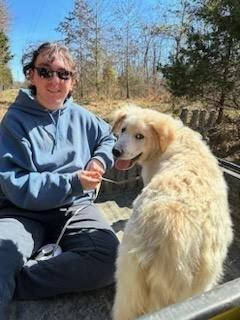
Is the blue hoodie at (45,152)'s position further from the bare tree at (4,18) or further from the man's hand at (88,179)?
the bare tree at (4,18)

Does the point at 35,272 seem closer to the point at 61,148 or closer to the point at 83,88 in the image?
the point at 61,148

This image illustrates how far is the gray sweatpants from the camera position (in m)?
1.55

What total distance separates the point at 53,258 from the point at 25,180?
0.38m

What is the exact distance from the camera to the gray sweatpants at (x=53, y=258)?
5.07 feet

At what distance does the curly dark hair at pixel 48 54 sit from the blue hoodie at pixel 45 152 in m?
0.12

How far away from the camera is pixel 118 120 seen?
2.28 meters

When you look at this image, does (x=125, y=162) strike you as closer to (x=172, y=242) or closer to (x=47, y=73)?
(x=47, y=73)

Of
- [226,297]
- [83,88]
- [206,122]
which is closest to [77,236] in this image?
[226,297]

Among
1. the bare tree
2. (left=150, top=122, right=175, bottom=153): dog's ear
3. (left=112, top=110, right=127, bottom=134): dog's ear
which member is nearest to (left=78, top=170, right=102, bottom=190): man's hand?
(left=150, top=122, right=175, bottom=153): dog's ear

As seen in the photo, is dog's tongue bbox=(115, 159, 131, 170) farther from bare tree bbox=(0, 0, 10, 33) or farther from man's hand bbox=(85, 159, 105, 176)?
bare tree bbox=(0, 0, 10, 33)

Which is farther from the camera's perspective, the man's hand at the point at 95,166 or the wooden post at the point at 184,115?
the wooden post at the point at 184,115

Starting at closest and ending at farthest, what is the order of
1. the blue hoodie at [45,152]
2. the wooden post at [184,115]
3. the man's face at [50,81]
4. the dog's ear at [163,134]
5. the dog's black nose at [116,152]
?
the blue hoodie at [45,152] < the man's face at [50,81] < the dog's ear at [163,134] < the dog's black nose at [116,152] < the wooden post at [184,115]

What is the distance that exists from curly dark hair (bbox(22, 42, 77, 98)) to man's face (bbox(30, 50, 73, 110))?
0.02 metres

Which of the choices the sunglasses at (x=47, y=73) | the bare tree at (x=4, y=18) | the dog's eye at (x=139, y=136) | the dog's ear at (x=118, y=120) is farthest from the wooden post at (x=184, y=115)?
the bare tree at (x=4, y=18)
